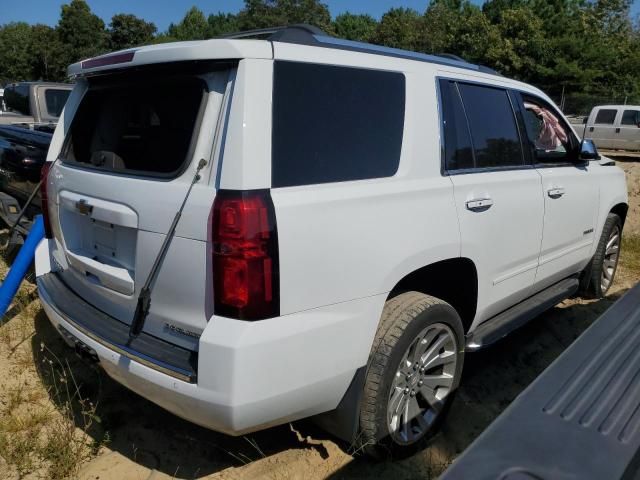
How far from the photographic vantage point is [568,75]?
115 feet

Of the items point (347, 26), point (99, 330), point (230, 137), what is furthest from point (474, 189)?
point (347, 26)

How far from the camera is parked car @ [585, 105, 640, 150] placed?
56.0 feet

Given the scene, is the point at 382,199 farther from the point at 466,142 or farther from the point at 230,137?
the point at 466,142

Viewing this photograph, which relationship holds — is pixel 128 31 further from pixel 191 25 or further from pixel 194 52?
pixel 194 52

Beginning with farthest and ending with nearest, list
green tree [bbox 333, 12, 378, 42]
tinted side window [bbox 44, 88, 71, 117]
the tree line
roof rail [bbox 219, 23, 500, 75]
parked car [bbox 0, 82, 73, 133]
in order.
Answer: green tree [bbox 333, 12, 378, 42], the tree line, tinted side window [bbox 44, 88, 71, 117], parked car [bbox 0, 82, 73, 133], roof rail [bbox 219, 23, 500, 75]

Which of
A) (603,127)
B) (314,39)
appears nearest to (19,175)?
(314,39)

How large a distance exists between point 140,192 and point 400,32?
170 ft

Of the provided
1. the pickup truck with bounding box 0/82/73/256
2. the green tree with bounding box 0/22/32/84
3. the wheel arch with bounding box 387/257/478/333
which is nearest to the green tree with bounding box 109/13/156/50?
the green tree with bounding box 0/22/32/84

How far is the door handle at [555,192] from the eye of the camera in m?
3.47

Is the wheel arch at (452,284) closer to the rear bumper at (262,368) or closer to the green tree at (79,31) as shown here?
the rear bumper at (262,368)

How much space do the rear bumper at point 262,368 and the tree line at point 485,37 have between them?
25.5 meters

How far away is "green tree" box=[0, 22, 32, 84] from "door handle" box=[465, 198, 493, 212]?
68.4m

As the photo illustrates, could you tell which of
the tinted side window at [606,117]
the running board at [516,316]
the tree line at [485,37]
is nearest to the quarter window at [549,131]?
the running board at [516,316]

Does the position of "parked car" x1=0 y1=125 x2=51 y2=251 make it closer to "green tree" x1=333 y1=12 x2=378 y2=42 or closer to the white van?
the white van
